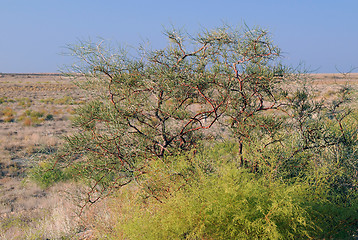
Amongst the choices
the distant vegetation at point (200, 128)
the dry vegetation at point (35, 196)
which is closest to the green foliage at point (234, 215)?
the distant vegetation at point (200, 128)

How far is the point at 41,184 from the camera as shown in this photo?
9305 mm

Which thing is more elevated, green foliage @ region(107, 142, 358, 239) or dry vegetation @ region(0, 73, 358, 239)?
green foliage @ region(107, 142, 358, 239)

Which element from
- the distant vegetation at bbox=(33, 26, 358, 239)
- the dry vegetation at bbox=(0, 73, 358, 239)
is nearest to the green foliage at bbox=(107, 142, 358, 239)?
the distant vegetation at bbox=(33, 26, 358, 239)

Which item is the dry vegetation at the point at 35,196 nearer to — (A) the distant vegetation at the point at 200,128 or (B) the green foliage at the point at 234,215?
(A) the distant vegetation at the point at 200,128

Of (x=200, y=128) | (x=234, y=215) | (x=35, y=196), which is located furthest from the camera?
(x=35, y=196)

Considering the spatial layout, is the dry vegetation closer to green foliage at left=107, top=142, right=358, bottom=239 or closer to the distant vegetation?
the distant vegetation

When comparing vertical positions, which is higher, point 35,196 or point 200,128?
point 200,128

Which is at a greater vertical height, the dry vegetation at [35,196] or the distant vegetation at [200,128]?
the distant vegetation at [200,128]

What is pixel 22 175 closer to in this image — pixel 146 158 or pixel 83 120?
pixel 83 120

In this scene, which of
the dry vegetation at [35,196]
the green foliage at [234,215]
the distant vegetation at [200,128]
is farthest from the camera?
the dry vegetation at [35,196]

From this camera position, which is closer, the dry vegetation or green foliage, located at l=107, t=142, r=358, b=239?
green foliage, located at l=107, t=142, r=358, b=239

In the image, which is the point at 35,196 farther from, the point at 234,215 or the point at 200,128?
the point at 234,215

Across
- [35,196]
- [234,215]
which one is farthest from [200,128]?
[35,196]

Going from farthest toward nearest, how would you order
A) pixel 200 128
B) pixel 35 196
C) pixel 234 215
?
pixel 35 196
pixel 200 128
pixel 234 215
